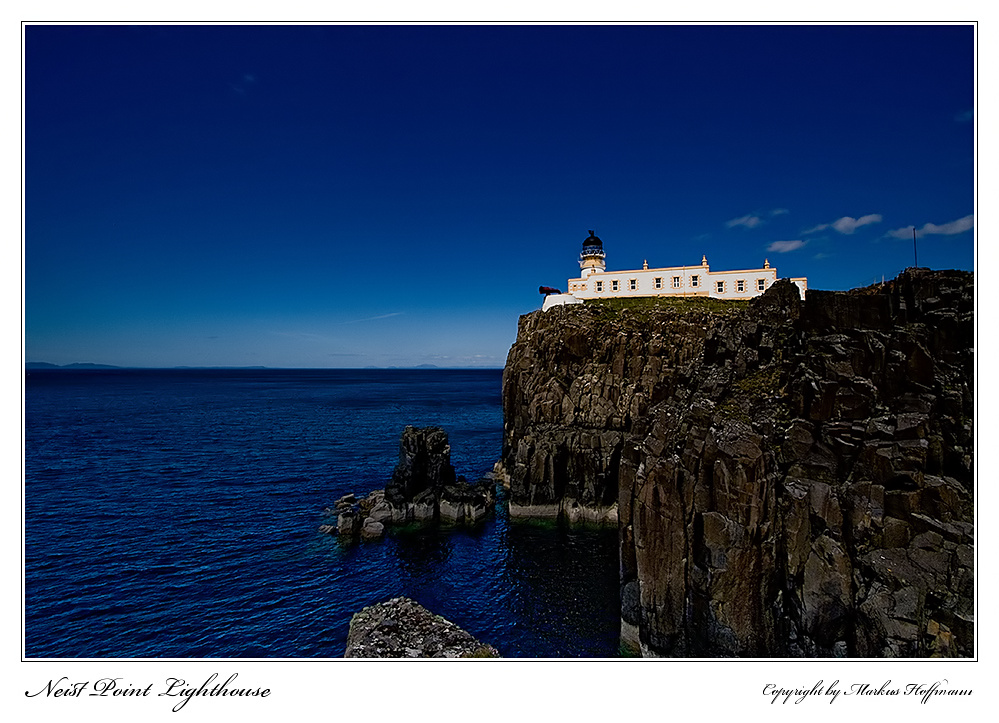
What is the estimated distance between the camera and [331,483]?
55.7 metres

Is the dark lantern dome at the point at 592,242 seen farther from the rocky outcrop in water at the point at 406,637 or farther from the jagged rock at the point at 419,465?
the rocky outcrop in water at the point at 406,637

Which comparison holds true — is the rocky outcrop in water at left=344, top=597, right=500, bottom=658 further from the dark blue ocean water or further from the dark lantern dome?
the dark lantern dome

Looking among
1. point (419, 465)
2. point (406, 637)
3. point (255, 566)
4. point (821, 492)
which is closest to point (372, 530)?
point (419, 465)

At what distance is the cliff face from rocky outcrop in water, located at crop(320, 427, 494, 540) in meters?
21.7

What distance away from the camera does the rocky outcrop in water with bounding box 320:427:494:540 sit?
40906mm

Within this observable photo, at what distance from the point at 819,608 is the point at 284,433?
88.6 metres

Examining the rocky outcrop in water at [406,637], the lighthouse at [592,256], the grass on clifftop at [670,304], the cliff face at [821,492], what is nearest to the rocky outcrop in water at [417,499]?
the rocky outcrop in water at [406,637]

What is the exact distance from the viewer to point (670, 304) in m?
65.4

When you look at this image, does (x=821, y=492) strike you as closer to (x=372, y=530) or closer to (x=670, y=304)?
(x=372, y=530)

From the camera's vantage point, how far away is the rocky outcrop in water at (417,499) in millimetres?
40906

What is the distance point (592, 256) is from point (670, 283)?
15120mm

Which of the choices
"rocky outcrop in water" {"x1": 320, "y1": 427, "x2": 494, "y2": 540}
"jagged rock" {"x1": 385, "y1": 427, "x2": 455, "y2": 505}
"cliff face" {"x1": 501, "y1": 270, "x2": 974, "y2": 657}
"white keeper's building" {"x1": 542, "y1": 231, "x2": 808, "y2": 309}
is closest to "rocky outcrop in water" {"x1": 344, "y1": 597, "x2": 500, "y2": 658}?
"cliff face" {"x1": 501, "y1": 270, "x2": 974, "y2": 657}
